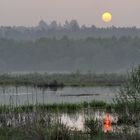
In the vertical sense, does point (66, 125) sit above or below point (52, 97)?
below

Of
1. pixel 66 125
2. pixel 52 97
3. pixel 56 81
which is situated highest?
pixel 56 81

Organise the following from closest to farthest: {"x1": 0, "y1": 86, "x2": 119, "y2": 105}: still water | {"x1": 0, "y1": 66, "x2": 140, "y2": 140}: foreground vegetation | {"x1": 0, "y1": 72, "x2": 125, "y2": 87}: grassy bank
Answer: {"x1": 0, "y1": 66, "x2": 140, "y2": 140}: foreground vegetation, {"x1": 0, "y1": 86, "x2": 119, "y2": 105}: still water, {"x1": 0, "y1": 72, "x2": 125, "y2": 87}: grassy bank

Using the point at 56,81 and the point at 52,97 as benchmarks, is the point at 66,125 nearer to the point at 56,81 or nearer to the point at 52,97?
the point at 52,97

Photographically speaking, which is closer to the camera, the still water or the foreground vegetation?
the foreground vegetation

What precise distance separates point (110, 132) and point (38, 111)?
10.7ft

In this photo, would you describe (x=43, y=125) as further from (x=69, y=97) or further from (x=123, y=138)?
(x=69, y=97)

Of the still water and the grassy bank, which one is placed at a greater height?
the grassy bank

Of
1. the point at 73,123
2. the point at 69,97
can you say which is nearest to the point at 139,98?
the point at 73,123

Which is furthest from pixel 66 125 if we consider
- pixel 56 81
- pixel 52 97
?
pixel 56 81

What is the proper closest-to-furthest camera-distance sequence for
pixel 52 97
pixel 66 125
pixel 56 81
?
1. pixel 66 125
2. pixel 52 97
3. pixel 56 81

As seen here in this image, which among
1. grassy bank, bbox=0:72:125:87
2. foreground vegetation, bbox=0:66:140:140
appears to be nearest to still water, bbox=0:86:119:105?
grassy bank, bbox=0:72:125:87

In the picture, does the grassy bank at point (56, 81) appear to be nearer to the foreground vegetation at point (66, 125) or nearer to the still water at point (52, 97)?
the still water at point (52, 97)

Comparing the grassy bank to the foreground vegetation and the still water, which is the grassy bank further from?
the foreground vegetation

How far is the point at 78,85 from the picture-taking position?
2995 inches
